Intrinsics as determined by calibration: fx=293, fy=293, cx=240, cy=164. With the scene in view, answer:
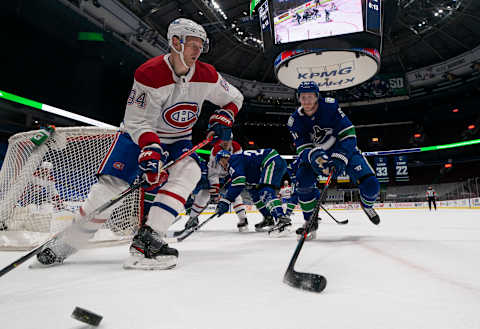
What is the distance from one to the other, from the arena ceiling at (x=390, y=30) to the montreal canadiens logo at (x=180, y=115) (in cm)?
920

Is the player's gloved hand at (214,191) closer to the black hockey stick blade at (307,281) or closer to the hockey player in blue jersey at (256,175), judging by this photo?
the hockey player in blue jersey at (256,175)

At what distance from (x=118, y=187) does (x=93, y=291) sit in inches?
→ 27.9

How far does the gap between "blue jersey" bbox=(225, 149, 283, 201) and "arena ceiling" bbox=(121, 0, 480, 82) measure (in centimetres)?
764

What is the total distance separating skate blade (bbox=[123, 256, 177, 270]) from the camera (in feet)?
4.62

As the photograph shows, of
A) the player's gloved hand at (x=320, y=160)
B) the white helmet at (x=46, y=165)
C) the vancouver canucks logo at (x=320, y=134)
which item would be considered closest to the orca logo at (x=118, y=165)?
the white helmet at (x=46, y=165)

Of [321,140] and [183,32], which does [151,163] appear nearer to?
[183,32]

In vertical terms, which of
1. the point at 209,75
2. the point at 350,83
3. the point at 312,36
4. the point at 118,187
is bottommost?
the point at 118,187

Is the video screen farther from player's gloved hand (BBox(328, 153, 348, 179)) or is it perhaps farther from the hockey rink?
the hockey rink

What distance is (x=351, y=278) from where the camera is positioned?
1.18 meters

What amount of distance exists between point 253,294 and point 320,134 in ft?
6.57

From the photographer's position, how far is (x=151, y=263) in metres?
1.41

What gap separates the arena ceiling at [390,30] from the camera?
39.5ft

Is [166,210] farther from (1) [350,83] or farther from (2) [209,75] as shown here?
(1) [350,83]

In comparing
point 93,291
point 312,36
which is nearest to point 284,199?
point 312,36
